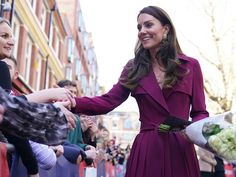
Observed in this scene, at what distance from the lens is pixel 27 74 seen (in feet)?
75.5

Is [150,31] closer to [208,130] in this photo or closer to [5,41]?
[208,130]

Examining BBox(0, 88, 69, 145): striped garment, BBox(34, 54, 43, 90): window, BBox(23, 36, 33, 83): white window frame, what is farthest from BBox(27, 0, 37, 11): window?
BBox(0, 88, 69, 145): striped garment

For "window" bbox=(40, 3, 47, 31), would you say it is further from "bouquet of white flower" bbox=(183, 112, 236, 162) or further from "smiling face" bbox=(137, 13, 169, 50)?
"bouquet of white flower" bbox=(183, 112, 236, 162)

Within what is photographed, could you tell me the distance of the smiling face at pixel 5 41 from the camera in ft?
12.1

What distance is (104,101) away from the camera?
349cm

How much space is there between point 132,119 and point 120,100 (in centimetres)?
9814

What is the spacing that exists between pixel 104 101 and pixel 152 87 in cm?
42

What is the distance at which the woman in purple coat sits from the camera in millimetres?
3139

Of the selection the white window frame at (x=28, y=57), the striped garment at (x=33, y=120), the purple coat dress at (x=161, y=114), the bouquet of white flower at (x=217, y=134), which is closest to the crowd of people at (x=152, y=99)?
the purple coat dress at (x=161, y=114)

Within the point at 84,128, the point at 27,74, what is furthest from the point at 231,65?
the point at 84,128

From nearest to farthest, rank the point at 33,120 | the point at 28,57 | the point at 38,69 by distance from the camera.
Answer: the point at 33,120, the point at 28,57, the point at 38,69

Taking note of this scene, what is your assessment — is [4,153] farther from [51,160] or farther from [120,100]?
[120,100]

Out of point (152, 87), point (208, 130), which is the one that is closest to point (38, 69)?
point (152, 87)

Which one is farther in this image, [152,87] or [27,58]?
[27,58]
